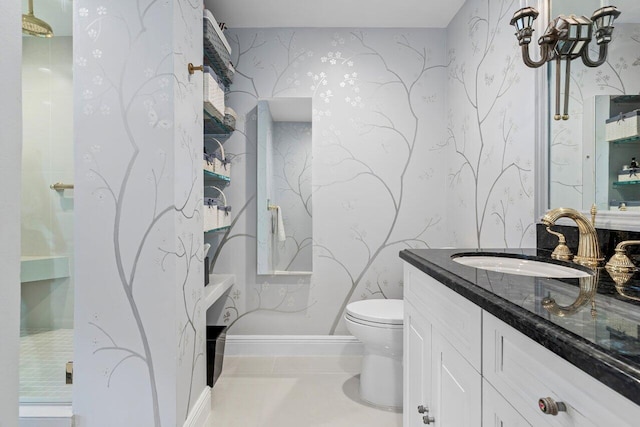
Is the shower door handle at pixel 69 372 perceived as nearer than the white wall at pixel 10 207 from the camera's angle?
No

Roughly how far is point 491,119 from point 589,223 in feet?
3.31

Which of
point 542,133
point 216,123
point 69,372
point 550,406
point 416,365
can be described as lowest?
point 69,372

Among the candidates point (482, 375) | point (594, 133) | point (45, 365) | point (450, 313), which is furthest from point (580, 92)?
point (45, 365)

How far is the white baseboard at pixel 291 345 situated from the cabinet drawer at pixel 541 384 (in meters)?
1.98

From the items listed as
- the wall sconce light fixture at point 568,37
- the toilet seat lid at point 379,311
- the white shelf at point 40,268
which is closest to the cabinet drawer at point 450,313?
the toilet seat lid at point 379,311

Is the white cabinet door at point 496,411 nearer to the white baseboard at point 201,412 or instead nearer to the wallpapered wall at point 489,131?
the wallpapered wall at point 489,131

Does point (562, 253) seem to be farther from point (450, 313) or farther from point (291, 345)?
point (291, 345)

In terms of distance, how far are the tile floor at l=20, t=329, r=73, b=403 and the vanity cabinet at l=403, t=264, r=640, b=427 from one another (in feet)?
4.85

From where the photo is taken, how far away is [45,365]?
174 cm

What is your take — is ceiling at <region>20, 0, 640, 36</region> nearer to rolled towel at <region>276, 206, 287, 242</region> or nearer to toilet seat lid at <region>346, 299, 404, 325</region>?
rolled towel at <region>276, 206, 287, 242</region>

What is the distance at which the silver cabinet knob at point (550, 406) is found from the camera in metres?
0.58

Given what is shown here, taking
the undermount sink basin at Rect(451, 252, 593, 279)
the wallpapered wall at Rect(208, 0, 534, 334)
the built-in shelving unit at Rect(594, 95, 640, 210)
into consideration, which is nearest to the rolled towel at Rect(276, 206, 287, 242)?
the wallpapered wall at Rect(208, 0, 534, 334)

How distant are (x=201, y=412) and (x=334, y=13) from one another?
2.47 m

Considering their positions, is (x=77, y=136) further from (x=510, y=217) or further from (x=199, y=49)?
(x=510, y=217)
